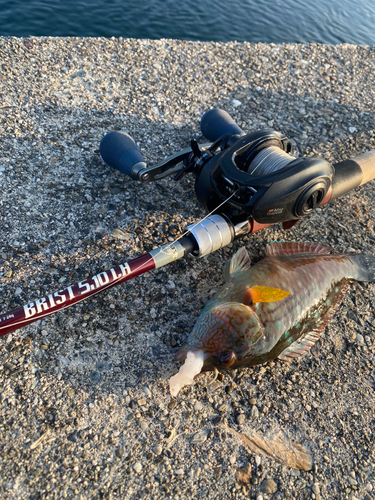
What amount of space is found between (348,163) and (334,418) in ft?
8.11

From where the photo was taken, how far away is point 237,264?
342 centimetres

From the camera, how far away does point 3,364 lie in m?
2.80

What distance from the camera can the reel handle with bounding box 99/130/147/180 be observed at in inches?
141

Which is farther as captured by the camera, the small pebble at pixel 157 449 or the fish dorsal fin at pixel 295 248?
the fish dorsal fin at pixel 295 248

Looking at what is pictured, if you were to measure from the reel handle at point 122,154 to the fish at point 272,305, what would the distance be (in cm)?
127

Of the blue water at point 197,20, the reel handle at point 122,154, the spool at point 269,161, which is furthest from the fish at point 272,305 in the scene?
the blue water at point 197,20

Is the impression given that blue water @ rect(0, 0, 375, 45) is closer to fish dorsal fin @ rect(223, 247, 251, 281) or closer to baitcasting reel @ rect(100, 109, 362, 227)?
baitcasting reel @ rect(100, 109, 362, 227)

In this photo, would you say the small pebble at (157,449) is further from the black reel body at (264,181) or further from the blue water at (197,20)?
the blue water at (197,20)

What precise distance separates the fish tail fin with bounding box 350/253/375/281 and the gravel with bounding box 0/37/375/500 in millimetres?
169

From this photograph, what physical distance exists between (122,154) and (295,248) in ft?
6.33

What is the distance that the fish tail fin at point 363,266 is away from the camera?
3639 millimetres

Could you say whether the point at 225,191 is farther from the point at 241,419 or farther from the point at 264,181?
the point at 241,419

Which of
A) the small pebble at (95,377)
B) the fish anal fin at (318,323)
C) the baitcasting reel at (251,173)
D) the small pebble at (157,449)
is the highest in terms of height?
the baitcasting reel at (251,173)

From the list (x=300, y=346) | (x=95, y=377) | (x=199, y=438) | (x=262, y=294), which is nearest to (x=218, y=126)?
(x=262, y=294)
